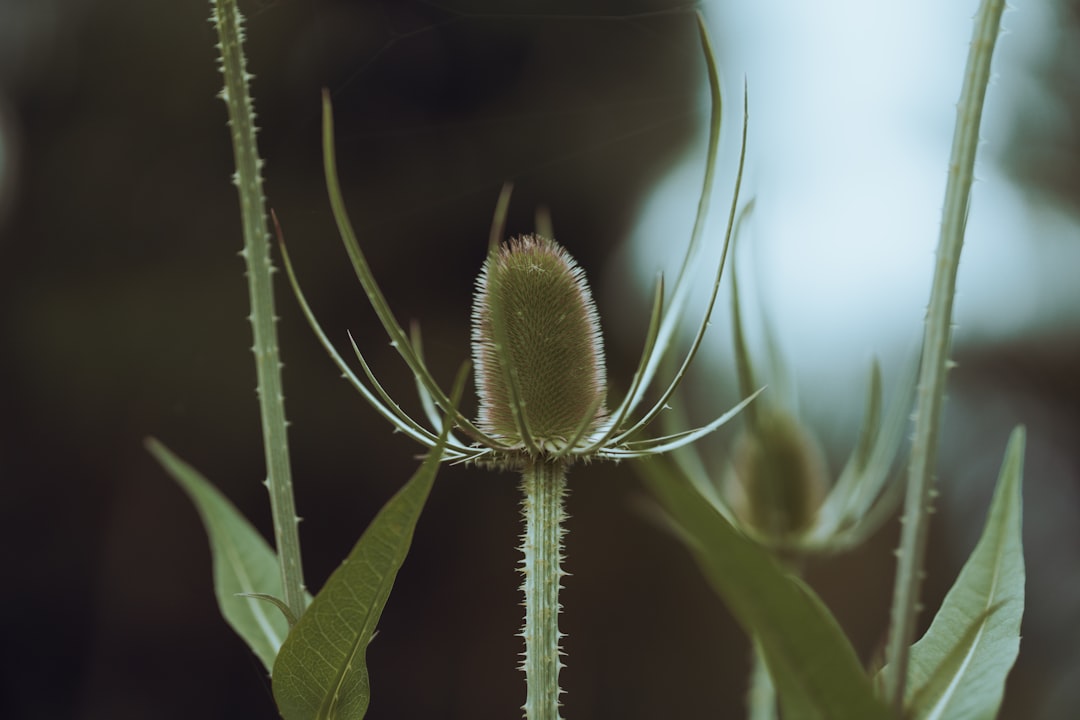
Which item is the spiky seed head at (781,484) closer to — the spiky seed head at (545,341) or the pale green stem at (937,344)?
the spiky seed head at (545,341)

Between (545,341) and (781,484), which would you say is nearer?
(545,341)

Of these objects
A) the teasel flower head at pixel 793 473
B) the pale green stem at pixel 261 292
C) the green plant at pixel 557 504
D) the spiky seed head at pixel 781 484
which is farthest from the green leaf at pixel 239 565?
the spiky seed head at pixel 781 484

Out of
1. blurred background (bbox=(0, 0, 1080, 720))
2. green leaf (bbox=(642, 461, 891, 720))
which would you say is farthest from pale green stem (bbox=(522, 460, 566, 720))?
blurred background (bbox=(0, 0, 1080, 720))

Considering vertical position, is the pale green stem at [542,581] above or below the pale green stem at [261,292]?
below

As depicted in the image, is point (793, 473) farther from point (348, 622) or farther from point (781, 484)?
point (348, 622)

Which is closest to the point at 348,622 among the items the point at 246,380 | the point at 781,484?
the point at 781,484
